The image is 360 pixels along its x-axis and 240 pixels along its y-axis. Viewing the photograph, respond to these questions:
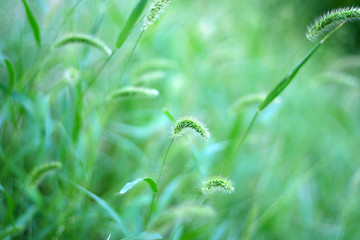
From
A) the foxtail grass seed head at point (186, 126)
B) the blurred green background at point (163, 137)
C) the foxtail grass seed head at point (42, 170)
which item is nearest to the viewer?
the foxtail grass seed head at point (186, 126)

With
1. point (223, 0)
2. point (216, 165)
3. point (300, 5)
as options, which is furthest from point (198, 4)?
point (216, 165)

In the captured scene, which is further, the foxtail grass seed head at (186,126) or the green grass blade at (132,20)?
the green grass blade at (132,20)

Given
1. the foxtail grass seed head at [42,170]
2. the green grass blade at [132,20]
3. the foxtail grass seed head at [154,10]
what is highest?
the green grass blade at [132,20]

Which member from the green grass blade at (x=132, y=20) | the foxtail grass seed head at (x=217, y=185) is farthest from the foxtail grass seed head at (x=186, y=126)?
the green grass blade at (x=132, y=20)

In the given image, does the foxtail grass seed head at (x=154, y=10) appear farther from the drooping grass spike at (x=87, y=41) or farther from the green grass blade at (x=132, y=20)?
the drooping grass spike at (x=87, y=41)

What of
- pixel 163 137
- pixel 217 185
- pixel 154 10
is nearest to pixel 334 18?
pixel 154 10

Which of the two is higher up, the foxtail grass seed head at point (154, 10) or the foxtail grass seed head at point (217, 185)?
the foxtail grass seed head at point (154, 10)

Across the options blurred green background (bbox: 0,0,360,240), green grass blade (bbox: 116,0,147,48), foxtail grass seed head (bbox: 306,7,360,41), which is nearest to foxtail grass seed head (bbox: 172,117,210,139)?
blurred green background (bbox: 0,0,360,240)

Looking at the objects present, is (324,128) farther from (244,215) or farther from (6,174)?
(6,174)

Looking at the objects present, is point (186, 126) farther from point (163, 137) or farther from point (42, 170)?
point (163, 137)

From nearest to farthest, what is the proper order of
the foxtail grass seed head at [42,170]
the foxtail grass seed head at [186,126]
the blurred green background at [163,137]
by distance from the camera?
1. the foxtail grass seed head at [186,126]
2. the foxtail grass seed head at [42,170]
3. the blurred green background at [163,137]
